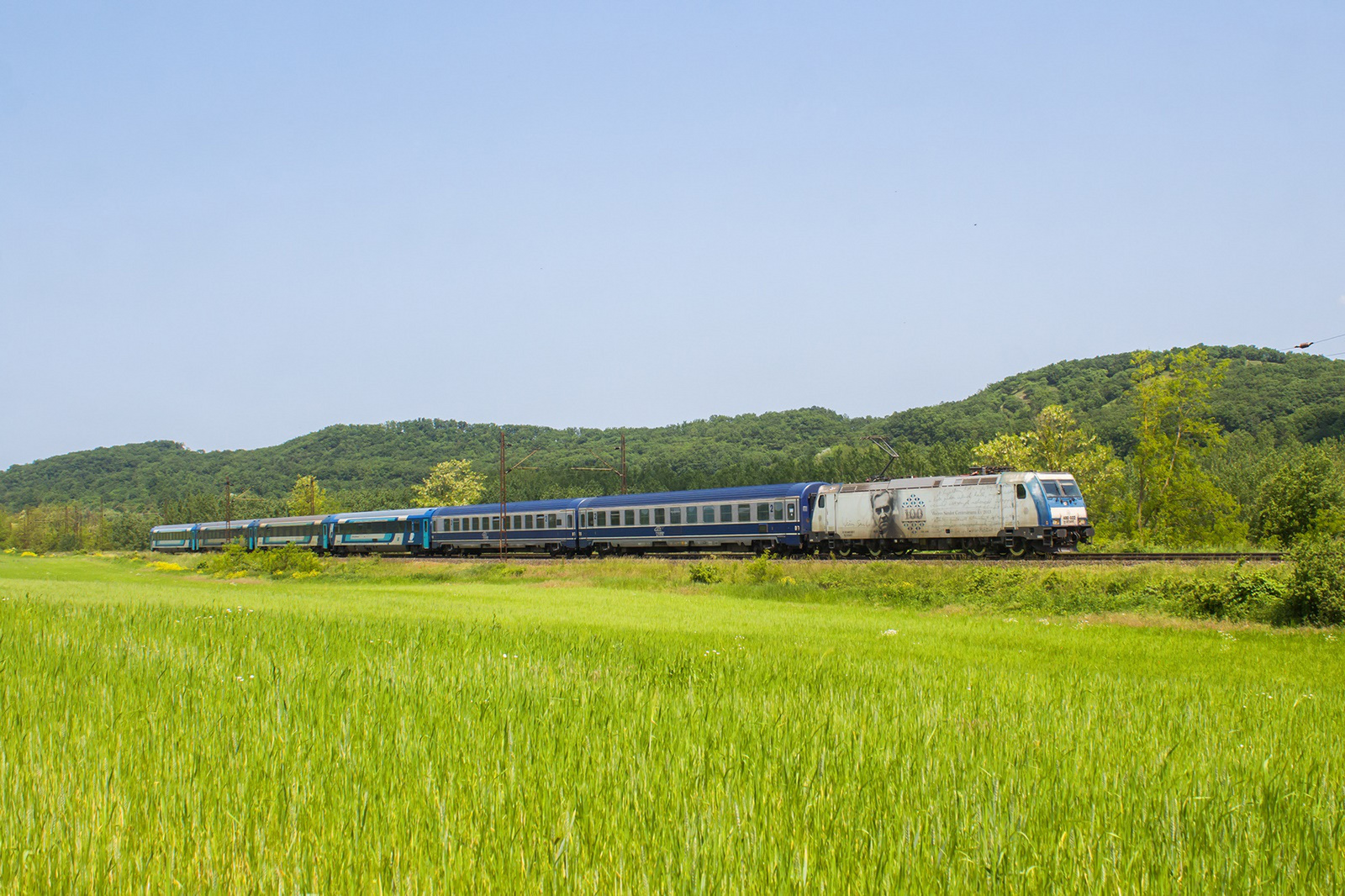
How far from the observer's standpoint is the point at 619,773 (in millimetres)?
4555

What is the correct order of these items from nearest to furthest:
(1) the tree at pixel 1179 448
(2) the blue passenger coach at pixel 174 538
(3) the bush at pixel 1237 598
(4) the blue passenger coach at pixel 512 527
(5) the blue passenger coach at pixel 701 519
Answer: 1. (3) the bush at pixel 1237 598
2. (5) the blue passenger coach at pixel 701 519
3. (1) the tree at pixel 1179 448
4. (4) the blue passenger coach at pixel 512 527
5. (2) the blue passenger coach at pixel 174 538

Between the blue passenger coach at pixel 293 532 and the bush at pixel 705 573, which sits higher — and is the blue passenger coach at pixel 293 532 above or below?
above

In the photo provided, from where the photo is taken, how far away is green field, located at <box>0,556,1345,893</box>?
337 centimetres

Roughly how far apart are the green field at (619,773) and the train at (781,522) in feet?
82.9

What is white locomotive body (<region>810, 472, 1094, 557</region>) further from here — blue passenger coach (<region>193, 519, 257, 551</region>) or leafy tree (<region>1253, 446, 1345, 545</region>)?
blue passenger coach (<region>193, 519, 257, 551</region>)

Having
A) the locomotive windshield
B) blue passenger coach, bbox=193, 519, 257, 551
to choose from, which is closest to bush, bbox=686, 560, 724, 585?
the locomotive windshield

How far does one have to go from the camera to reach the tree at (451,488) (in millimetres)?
118000

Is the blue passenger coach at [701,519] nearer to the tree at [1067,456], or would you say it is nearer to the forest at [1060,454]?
the forest at [1060,454]

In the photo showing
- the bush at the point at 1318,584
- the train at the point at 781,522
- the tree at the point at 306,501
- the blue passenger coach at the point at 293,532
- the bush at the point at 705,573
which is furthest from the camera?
the tree at the point at 306,501

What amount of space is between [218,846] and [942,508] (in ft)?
116

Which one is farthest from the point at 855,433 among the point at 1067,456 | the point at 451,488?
the point at 1067,456

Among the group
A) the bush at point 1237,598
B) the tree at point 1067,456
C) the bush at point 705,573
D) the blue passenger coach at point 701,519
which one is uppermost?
the tree at point 1067,456

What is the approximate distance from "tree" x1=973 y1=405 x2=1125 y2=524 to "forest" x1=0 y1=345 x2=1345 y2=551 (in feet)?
0.49

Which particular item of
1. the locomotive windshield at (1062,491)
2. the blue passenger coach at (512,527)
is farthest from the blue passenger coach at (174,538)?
the locomotive windshield at (1062,491)
